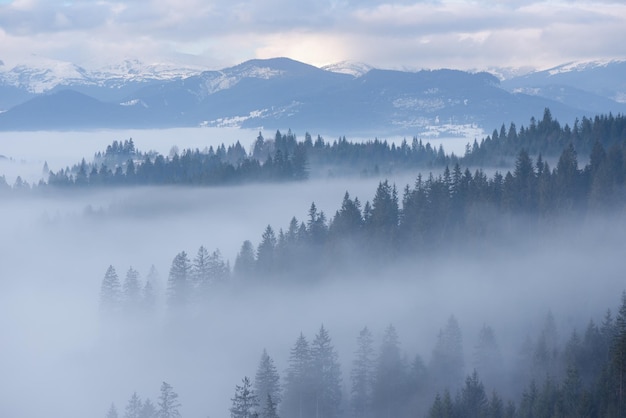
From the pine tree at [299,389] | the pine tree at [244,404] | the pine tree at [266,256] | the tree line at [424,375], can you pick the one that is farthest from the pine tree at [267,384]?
the pine tree at [266,256]

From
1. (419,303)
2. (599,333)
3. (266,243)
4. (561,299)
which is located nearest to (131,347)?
(266,243)

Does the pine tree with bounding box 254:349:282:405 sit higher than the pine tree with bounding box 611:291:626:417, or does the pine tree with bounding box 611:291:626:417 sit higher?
the pine tree with bounding box 611:291:626:417

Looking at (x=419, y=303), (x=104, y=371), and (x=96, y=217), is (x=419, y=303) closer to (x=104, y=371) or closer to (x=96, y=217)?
(x=104, y=371)

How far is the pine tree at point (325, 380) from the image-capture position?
7438 cm

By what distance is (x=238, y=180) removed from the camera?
6329 inches

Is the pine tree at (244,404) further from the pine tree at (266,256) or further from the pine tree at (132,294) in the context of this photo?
the pine tree at (132,294)

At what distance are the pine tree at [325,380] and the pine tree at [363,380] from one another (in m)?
1.19

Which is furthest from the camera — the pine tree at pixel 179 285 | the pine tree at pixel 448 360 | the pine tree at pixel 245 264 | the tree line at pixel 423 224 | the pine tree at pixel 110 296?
the pine tree at pixel 110 296

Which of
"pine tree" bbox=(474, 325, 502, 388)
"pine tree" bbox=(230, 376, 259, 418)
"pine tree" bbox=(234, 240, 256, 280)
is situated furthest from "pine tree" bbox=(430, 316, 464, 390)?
"pine tree" bbox=(234, 240, 256, 280)

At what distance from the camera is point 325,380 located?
2958 inches

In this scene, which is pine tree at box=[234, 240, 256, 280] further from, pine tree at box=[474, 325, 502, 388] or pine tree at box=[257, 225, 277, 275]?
pine tree at box=[474, 325, 502, 388]

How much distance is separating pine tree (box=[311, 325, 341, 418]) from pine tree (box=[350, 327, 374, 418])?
46.8 inches

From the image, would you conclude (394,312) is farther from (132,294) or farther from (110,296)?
(110,296)

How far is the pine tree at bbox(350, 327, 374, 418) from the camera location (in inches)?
2923
